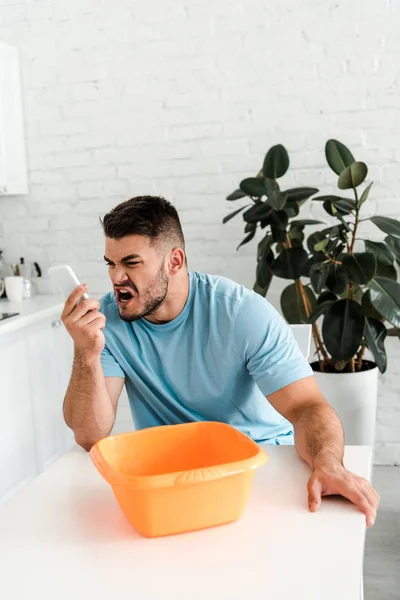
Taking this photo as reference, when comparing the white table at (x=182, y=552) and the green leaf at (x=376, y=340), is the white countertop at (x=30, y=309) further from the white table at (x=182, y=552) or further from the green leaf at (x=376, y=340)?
the white table at (x=182, y=552)

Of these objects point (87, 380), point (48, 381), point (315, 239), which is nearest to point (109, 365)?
point (87, 380)

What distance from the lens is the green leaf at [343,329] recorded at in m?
2.82

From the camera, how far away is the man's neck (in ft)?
6.19

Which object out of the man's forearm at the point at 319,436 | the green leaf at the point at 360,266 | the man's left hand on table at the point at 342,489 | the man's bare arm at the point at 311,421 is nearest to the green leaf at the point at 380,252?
the green leaf at the point at 360,266

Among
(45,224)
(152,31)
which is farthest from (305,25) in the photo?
(45,224)

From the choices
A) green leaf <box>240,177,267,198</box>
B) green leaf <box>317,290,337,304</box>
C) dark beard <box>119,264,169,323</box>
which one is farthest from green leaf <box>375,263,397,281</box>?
dark beard <box>119,264,169,323</box>

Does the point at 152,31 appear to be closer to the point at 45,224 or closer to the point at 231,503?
the point at 45,224

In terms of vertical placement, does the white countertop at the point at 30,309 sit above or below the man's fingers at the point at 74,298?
below

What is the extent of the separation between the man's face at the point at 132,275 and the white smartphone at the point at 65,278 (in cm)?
16

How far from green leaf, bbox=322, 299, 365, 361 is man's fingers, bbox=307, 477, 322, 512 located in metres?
1.54

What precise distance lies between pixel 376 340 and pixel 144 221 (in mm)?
1406

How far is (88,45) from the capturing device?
11.7ft

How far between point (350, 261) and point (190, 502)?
5.80 feet

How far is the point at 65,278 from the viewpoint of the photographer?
1.63 m
